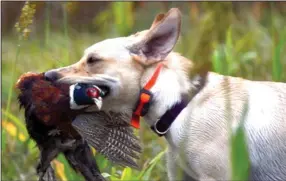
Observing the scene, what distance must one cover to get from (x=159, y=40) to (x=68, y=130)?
1.87 ft

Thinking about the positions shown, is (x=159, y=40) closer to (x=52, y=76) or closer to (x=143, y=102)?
(x=143, y=102)

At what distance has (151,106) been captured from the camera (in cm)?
490

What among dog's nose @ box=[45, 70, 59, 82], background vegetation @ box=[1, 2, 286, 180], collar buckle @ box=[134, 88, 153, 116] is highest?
dog's nose @ box=[45, 70, 59, 82]

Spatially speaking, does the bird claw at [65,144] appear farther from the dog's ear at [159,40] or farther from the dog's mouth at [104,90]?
the dog's ear at [159,40]

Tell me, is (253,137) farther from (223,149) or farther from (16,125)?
(16,125)

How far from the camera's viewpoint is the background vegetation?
456 centimetres

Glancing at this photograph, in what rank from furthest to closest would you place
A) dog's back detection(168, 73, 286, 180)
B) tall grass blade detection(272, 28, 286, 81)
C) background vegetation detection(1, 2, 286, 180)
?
tall grass blade detection(272, 28, 286, 81) < dog's back detection(168, 73, 286, 180) < background vegetation detection(1, 2, 286, 180)

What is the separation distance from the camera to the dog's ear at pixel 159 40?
4895mm

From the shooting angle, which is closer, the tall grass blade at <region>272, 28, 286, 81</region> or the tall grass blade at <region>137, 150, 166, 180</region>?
the tall grass blade at <region>137, 150, 166, 180</region>

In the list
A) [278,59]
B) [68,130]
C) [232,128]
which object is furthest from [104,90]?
[278,59]

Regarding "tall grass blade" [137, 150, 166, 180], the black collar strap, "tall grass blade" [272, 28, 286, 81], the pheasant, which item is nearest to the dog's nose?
the pheasant

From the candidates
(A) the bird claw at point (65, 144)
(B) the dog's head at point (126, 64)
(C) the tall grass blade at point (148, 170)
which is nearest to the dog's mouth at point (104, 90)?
(B) the dog's head at point (126, 64)

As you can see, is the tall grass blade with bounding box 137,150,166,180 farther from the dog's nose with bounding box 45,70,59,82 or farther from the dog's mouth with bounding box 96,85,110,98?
the dog's nose with bounding box 45,70,59,82

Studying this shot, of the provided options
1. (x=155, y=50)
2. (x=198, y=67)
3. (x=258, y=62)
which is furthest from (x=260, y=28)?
(x=198, y=67)
